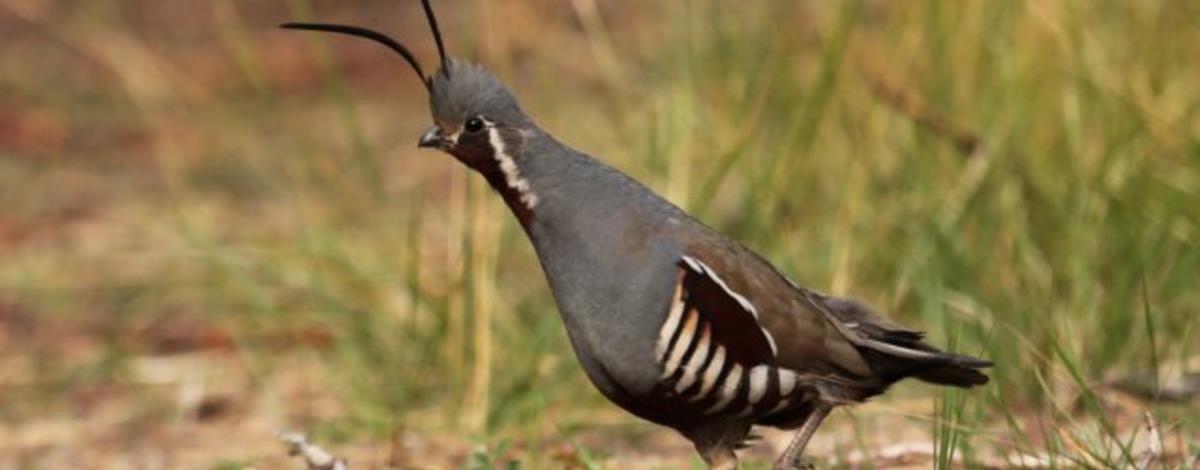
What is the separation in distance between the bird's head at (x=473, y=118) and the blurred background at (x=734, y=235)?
0.74 meters

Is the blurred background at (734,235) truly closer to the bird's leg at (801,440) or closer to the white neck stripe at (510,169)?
the bird's leg at (801,440)

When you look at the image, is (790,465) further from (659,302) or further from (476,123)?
(476,123)

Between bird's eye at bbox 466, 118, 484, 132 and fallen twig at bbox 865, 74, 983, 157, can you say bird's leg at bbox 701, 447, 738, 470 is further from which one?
fallen twig at bbox 865, 74, 983, 157

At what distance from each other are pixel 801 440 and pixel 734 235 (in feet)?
7.78

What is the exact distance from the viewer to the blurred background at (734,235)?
5809 millimetres

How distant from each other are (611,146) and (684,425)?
10.6ft

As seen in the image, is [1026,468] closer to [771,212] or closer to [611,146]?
[771,212]

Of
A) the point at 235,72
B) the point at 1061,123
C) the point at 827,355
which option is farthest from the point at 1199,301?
the point at 235,72

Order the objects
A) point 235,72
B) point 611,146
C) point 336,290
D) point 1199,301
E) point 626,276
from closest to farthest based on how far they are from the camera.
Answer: point 626,276 → point 1199,301 → point 336,290 → point 611,146 → point 235,72

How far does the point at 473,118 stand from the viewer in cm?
423

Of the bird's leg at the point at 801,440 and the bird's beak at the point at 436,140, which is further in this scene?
the bird's leg at the point at 801,440

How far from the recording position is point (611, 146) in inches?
293

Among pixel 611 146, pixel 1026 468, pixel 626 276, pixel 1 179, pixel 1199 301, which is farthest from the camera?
pixel 1 179

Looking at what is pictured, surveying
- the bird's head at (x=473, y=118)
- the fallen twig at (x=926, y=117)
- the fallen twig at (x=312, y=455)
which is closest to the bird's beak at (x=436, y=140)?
the bird's head at (x=473, y=118)
